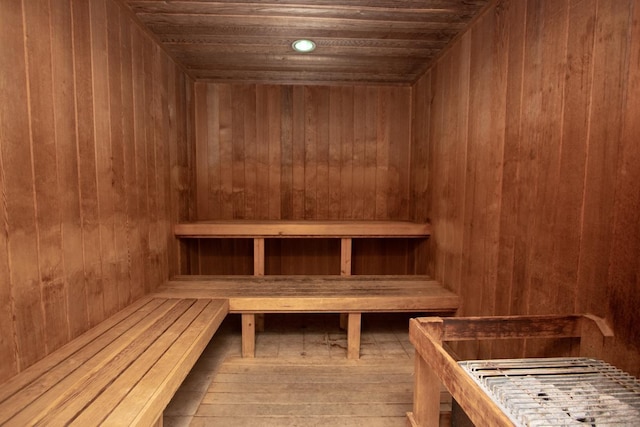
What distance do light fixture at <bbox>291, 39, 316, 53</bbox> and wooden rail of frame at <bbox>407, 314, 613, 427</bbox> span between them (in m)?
1.89

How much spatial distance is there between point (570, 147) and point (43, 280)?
216 cm

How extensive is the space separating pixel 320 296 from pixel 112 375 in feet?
4.26

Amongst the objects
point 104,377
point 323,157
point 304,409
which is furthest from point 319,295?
point 323,157

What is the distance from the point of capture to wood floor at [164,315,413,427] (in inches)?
67.7

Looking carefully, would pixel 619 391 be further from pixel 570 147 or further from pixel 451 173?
pixel 451 173

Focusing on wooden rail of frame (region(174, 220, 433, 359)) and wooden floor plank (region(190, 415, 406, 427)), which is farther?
wooden rail of frame (region(174, 220, 433, 359))

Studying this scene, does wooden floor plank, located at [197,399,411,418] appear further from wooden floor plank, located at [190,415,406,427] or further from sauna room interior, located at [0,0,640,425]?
sauna room interior, located at [0,0,640,425]

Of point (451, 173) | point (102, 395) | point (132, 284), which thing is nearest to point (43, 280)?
point (102, 395)

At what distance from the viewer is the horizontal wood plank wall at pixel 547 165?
1.10m

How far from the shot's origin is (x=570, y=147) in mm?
1289

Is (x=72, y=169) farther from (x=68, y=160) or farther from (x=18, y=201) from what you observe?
(x=18, y=201)

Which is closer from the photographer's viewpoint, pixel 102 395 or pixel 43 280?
pixel 102 395

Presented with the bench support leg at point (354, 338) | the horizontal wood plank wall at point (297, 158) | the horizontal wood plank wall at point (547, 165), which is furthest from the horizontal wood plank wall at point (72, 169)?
the horizontal wood plank wall at point (547, 165)

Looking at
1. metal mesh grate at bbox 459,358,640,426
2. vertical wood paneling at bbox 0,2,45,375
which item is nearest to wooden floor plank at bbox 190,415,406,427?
metal mesh grate at bbox 459,358,640,426
